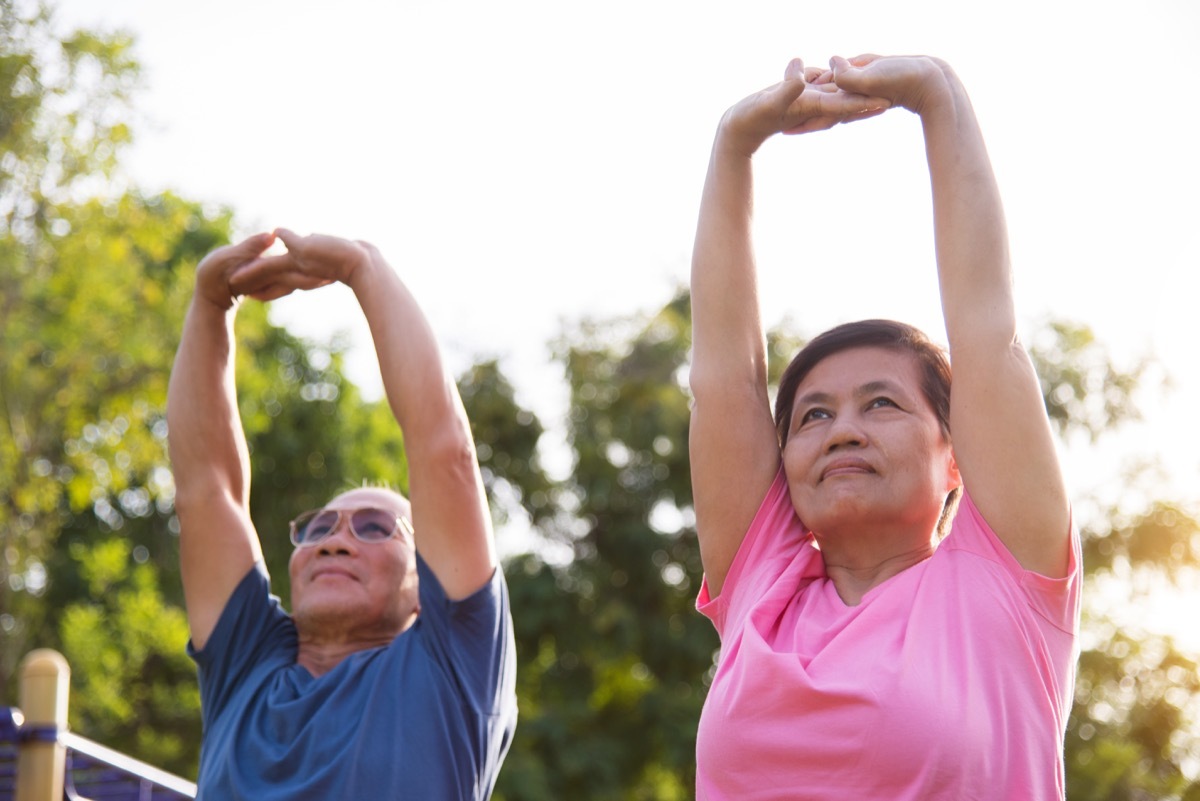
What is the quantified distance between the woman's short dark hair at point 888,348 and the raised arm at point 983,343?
0.18m

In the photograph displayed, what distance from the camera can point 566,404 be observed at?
14.8m

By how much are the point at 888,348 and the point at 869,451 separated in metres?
0.23

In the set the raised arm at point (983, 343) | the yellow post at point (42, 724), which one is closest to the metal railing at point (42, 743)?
the yellow post at point (42, 724)

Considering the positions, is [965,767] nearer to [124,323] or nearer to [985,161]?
[985,161]

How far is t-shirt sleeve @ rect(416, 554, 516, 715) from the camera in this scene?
2.82 m

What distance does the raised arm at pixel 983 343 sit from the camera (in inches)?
78.4

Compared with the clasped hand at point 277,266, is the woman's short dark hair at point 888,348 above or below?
below

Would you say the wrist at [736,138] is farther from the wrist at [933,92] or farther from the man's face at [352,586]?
the man's face at [352,586]

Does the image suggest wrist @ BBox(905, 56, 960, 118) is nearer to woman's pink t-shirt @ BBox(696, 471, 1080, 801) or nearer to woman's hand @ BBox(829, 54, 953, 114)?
woman's hand @ BBox(829, 54, 953, 114)

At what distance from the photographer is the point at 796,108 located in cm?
237


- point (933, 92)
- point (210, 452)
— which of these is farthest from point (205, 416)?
point (933, 92)

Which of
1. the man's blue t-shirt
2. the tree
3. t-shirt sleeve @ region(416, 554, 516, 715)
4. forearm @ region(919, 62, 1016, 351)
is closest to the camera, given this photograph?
forearm @ region(919, 62, 1016, 351)

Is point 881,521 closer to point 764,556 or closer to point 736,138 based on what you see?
point 764,556

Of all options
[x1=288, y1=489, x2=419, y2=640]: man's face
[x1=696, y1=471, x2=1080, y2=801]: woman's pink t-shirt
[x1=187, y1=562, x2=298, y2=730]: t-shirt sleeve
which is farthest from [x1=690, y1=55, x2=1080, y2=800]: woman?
[x1=187, y1=562, x2=298, y2=730]: t-shirt sleeve
